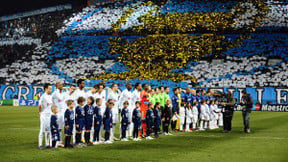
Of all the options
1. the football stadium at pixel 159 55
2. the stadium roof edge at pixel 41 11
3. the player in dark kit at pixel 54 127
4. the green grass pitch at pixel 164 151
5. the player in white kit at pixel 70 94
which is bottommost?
the green grass pitch at pixel 164 151

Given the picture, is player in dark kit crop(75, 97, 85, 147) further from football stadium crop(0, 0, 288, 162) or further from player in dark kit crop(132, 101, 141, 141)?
football stadium crop(0, 0, 288, 162)

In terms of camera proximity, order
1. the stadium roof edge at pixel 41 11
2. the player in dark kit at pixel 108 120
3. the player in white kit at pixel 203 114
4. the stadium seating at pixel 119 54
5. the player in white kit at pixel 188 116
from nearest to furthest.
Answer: the player in dark kit at pixel 108 120 → the player in white kit at pixel 188 116 → the player in white kit at pixel 203 114 → the stadium seating at pixel 119 54 → the stadium roof edge at pixel 41 11

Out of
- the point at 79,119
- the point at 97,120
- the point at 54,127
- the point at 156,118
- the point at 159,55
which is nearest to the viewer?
the point at 54,127

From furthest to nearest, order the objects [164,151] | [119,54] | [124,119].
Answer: [119,54]
[124,119]
[164,151]

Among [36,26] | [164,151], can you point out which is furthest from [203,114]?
[36,26]

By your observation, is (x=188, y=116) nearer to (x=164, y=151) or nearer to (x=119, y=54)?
(x=164, y=151)

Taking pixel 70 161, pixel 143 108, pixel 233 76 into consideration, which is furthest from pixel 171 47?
pixel 70 161

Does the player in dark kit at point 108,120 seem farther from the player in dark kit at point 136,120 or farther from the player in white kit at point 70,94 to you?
the player in white kit at point 70,94

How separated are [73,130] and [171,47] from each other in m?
39.6

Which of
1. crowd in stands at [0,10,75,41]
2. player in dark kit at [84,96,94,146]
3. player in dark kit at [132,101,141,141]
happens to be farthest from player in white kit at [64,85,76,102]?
crowd in stands at [0,10,75,41]

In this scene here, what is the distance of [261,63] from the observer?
4844 centimetres

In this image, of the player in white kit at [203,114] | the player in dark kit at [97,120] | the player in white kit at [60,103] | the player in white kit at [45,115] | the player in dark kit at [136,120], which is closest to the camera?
the player in white kit at [45,115]

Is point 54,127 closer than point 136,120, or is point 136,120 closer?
point 54,127

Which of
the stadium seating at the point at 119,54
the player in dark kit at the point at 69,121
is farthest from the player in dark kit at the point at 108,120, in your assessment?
the stadium seating at the point at 119,54
